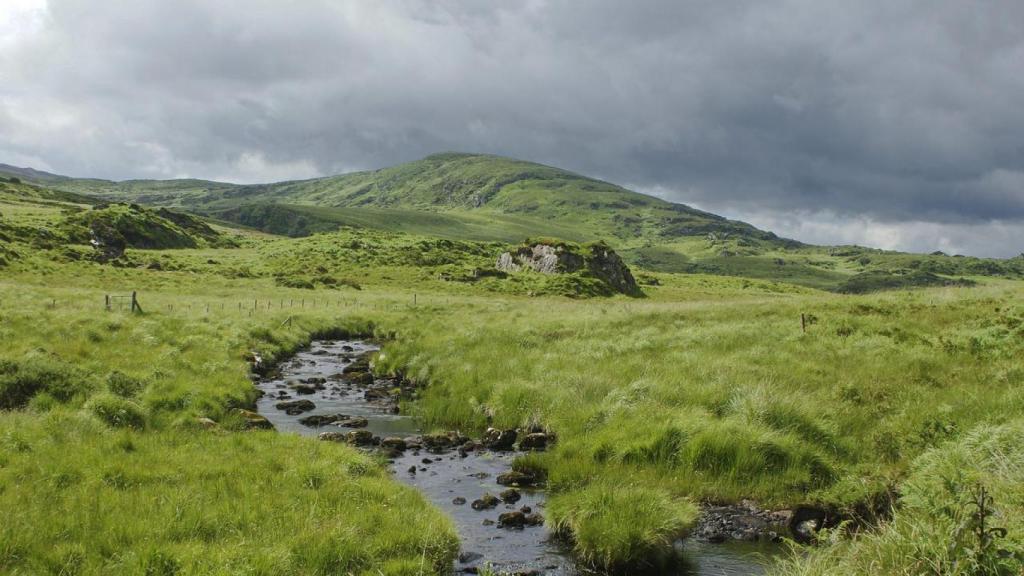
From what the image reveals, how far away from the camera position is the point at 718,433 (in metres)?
13.9

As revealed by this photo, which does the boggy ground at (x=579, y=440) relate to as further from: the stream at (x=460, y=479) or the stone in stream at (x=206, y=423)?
the stream at (x=460, y=479)

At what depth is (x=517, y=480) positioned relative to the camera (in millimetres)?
14023

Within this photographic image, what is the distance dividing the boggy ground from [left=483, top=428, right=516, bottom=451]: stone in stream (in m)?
0.85

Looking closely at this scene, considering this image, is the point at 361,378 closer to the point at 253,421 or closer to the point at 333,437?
the point at 253,421

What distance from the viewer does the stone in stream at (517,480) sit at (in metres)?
14.0

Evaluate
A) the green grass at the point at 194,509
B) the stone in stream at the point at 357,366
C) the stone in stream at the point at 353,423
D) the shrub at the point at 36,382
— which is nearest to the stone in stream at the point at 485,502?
the green grass at the point at 194,509

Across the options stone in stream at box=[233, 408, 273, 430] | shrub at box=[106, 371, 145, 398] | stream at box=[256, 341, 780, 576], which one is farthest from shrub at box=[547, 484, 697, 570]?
Answer: shrub at box=[106, 371, 145, 398]

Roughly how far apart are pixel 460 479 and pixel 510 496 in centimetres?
181

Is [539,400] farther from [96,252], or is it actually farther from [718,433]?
[96,252]

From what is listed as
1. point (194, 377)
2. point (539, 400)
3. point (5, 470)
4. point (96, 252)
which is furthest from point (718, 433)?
point (96, 252)

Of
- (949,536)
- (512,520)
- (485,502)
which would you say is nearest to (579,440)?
(485,502)

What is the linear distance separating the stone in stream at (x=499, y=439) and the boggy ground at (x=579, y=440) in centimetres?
85

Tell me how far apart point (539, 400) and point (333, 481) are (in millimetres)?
7953

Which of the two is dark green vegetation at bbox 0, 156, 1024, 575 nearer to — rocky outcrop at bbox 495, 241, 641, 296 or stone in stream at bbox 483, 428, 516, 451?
stone in stream at bbox 483, 428, 516, 451
